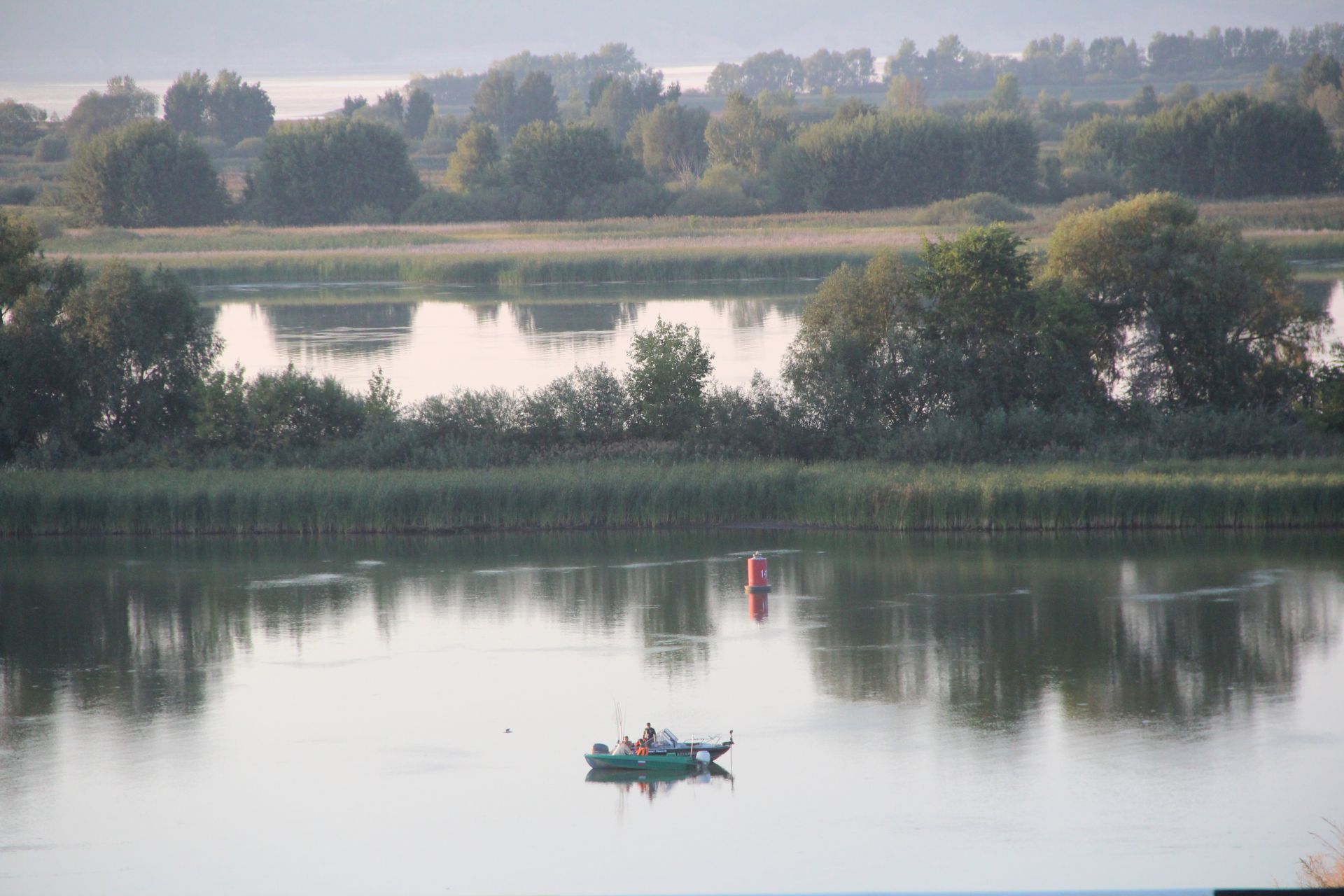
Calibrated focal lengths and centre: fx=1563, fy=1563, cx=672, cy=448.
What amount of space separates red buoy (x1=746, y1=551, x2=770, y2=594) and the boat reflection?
5.55 m

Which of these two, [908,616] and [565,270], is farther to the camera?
[565,270]

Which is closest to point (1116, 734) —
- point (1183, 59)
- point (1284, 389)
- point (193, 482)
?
point (1284, 389)

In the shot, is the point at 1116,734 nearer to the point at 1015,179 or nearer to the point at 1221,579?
the point at 1221,579

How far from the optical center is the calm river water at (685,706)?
11703 millimetres

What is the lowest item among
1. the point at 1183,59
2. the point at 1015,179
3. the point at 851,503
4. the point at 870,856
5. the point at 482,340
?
the point at 870,856

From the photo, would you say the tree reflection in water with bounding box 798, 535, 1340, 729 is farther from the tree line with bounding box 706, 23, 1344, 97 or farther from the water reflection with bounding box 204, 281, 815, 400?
the tree line with bounding box 706, 23, 1344, 97

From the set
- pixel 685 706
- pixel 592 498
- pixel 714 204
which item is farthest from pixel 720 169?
pixel 685 706

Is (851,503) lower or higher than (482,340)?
lower

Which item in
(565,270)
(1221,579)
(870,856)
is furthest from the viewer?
(565,270)

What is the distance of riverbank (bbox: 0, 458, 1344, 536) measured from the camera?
21672 millimetres

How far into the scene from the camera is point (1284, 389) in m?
24.9

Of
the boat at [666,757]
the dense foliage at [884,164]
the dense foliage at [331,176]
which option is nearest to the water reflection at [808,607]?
the boat at [666,757]

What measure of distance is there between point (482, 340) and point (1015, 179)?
1446 inches

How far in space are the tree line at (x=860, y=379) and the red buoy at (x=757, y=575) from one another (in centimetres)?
567
